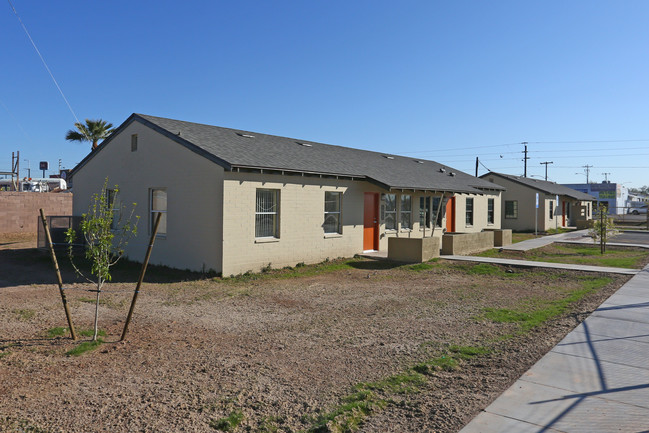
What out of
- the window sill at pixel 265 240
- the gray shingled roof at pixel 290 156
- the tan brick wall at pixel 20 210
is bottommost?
the window sill at pixel 265 240

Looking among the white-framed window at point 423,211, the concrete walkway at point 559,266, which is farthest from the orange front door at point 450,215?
the concrete walkway at point 559,266

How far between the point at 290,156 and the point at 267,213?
308cm

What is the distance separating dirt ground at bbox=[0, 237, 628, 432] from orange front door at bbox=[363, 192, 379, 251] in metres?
5.84

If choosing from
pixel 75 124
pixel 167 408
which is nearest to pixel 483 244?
pixel 167 408

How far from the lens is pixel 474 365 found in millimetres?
6008

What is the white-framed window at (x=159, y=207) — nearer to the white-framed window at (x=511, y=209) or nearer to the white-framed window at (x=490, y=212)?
the white-framed window at (x=490, y=212)

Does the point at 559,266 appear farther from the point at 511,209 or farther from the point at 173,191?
the point at 511,209

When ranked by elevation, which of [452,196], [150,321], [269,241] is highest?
[452,196]

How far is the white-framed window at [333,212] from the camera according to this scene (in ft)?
53.9

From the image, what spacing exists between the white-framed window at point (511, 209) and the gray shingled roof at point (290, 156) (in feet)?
41.1

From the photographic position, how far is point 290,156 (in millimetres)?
16500

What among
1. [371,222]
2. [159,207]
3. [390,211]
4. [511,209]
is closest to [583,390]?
[159,207]

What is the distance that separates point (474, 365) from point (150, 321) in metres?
5.52

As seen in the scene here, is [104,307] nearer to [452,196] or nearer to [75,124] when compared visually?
[452,196]
